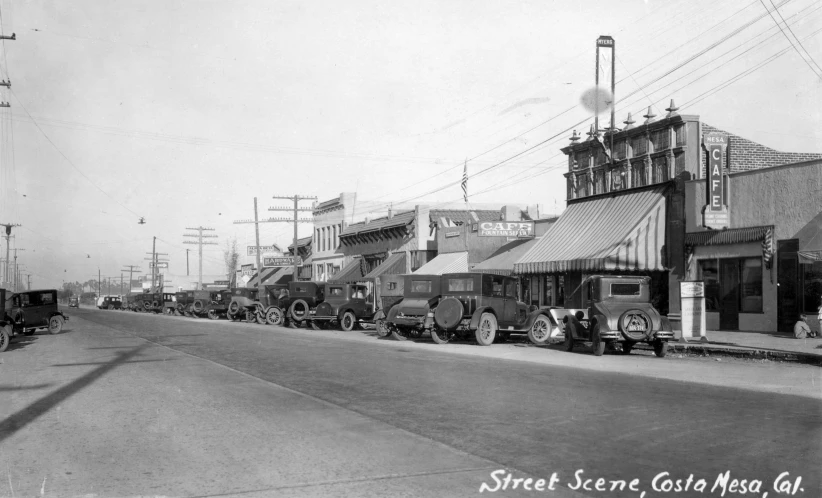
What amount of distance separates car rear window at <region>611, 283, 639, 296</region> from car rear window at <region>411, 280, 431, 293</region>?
7.70 m

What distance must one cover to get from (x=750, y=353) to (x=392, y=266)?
34.7 metres

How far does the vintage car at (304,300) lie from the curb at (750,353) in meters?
18.8

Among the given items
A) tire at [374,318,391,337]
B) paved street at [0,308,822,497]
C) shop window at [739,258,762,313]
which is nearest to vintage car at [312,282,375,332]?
→ tire at [374,318,391,337]

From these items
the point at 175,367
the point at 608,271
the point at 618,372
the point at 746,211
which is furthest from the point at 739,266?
the point at 175,367

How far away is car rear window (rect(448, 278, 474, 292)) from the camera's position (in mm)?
24578

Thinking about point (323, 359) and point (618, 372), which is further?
point (323, 359)

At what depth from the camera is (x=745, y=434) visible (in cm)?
829

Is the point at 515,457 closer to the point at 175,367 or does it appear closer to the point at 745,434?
the point at 745,434

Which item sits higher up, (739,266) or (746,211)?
(746,211)

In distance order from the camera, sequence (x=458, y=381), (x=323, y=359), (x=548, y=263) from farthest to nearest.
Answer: (x=548, y=263), (x=323, y=359), (x=458, y=381)

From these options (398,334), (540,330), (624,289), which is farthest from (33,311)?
(624,289)

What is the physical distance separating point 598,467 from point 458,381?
21.8 ft

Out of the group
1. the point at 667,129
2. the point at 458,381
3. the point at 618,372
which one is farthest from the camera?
the point at 667,129

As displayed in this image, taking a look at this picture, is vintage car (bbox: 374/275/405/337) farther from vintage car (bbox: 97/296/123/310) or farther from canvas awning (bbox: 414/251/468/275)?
vintage car (bbox: 97/296/123/310)
